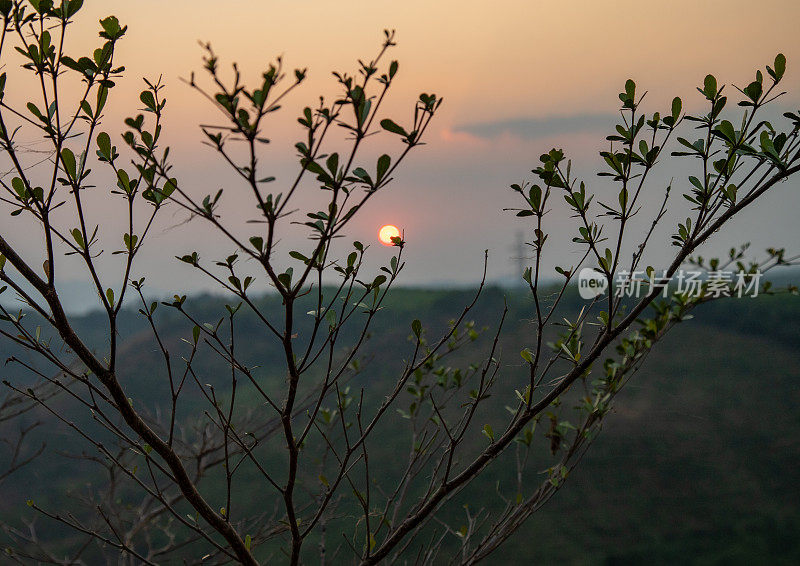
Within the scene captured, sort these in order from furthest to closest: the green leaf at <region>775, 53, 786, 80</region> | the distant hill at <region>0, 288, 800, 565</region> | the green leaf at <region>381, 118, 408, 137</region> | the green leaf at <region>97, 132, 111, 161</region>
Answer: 1. the distant hill at <region>0, 288, 800, 565</region>
2. the green leaf at <region>775, 53, 786, 80</region>
3. the green leaf at <region>97, 132, 111, 161</region>
4. the green leaf at <region>381, 118, 408, 137</region>

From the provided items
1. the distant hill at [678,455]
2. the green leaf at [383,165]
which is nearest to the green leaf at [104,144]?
the green leaf at [383,165]

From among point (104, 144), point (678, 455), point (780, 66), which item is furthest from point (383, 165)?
point (678, 455)

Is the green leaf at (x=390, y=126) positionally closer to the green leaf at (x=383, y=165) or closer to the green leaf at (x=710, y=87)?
the green leaf at (x=383, y=165)

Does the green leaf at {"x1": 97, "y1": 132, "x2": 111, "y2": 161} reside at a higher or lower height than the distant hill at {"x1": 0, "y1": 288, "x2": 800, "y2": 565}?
higher

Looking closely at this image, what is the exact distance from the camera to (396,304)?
1666cm

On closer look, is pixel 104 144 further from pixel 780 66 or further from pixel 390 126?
pixel 780 66

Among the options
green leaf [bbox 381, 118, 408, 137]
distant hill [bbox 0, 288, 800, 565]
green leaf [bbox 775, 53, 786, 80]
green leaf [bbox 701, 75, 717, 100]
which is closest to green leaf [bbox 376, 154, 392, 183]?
green leaf [bbox 381, 118, 408, 137]

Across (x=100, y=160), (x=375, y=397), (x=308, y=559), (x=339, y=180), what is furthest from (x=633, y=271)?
(x=375, y=397)

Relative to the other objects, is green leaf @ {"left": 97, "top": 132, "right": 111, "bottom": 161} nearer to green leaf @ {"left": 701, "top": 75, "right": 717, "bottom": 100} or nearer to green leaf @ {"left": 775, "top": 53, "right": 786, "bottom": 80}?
green leaf @ {"left": 701, "top": 75, "right": 717, "bottom": 100}

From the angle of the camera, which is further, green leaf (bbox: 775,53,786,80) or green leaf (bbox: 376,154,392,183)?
green leaf (bbox: 775,53,786,80)

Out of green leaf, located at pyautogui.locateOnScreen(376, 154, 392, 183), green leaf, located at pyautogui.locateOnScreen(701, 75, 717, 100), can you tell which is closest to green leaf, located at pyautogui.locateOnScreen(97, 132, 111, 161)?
green leaf, located at pyautogui.locateOnScreen(376, 154, 392, 183)

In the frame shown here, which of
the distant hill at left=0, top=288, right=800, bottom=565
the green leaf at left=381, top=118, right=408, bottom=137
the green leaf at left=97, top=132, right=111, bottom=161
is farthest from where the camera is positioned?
the distant hill at left=0, top=288, right=800, bottom=565

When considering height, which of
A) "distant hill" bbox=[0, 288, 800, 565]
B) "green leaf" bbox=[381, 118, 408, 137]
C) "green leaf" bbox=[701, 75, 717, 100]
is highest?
"green leaf" bbox=[701, 75, 717, 100]

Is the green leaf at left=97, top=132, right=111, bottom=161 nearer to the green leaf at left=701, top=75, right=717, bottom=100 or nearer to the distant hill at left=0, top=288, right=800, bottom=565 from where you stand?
the green leaf at left=701, top=75, right=717, bottom=100
